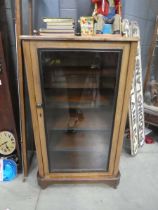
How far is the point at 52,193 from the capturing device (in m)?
1.66

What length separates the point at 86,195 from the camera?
1.65 metres

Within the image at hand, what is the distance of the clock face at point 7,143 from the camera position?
1.72m

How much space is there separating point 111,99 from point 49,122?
1.60ft

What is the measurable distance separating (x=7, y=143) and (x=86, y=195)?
77 cm

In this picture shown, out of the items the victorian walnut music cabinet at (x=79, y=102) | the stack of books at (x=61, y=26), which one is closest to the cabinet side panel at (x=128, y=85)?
the victorian walnut music cabinet at (x=79, y=102)

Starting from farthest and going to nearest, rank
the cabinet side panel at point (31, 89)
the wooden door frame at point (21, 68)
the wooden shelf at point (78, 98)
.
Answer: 1. the wooden shelf at point (78, 98)
2. the wooden door frame at point (21, 68)
3. the cabinet side panel at point (31, 89)

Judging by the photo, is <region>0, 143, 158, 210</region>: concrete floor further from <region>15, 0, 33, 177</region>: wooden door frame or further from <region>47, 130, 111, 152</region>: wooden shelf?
<region>47, 130, 111, 152</region>: wooden shelf

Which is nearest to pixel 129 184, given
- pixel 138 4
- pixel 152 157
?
pixel 152 157

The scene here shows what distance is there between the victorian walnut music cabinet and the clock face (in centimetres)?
31

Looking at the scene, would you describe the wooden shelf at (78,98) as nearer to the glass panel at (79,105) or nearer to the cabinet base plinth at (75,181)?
the glass panel at (79,105)

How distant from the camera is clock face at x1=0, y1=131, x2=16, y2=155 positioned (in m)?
1.72

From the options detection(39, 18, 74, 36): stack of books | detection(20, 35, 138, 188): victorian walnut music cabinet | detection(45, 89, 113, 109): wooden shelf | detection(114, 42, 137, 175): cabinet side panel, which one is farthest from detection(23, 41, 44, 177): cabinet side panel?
detection(114, 42, 137, 175): cabinet side panel

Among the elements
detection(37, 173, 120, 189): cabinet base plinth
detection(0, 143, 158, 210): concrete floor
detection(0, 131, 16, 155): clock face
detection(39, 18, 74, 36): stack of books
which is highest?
detection(39, 18, 74, 36): stack of books

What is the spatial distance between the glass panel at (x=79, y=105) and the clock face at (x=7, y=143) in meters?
0.35
